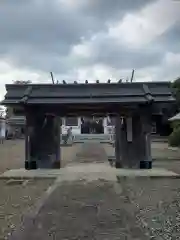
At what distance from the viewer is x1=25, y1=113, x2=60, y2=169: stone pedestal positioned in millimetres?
15570

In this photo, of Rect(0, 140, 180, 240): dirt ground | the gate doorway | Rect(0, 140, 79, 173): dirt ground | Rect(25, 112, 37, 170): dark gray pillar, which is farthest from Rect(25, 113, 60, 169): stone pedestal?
the gate doorway

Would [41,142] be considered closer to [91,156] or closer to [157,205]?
[157,205]

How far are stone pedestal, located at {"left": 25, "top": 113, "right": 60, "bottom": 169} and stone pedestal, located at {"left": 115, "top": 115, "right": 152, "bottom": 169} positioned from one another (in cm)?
245

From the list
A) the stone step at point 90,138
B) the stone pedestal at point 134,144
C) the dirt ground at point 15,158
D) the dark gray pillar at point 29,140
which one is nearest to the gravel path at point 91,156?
the dirt ground at point 15,158

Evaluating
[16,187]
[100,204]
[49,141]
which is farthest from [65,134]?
[100,204]

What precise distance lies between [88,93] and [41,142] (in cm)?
263

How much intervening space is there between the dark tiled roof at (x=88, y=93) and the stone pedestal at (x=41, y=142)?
2.67 feet

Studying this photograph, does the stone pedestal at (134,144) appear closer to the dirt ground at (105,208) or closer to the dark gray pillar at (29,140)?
the dirt ground at (105,208)

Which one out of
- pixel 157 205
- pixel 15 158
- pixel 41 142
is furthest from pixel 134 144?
pixel 15 158

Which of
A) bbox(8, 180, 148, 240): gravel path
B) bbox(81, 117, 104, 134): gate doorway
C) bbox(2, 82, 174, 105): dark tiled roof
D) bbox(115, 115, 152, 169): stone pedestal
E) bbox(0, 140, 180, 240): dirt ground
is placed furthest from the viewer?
bbox(81, 117, 104, 134): gate doorway

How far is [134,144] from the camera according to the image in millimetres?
16281

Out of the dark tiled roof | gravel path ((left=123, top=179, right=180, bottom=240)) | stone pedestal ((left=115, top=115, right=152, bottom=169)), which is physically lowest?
gravel path ((left=123, top=179, right=180, bottom=240))

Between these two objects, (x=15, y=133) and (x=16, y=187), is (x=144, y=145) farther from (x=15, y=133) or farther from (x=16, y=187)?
(x=15, y=133)

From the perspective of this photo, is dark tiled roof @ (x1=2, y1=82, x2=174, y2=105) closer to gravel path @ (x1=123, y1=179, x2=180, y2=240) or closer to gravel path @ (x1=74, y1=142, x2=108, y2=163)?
gravel path @ (x1=123, y1=179, x2=180, y2=240)
